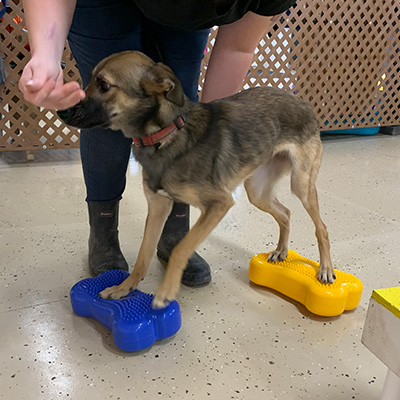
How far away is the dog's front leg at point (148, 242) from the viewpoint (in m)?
1.37

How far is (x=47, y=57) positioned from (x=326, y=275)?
1118 mm

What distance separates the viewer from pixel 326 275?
1.46 m

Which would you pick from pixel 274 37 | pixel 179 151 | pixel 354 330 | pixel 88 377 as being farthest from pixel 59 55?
pixel 274 37

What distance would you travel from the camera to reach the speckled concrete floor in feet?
3.64

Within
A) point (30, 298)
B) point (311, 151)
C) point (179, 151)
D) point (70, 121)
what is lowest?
point (30, 298)

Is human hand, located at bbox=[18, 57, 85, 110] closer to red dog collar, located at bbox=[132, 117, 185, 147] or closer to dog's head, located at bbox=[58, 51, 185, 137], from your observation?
dog's head, located at bbox=[58, 51, 185, 137]

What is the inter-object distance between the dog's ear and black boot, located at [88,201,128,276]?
546mm

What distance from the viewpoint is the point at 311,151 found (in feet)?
5.14

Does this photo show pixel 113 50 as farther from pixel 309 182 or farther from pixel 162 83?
pixel 309 182

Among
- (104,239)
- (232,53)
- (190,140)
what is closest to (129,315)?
(104,239)

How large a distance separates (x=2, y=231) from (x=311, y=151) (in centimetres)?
142

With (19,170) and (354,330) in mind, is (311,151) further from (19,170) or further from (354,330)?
(19,170)

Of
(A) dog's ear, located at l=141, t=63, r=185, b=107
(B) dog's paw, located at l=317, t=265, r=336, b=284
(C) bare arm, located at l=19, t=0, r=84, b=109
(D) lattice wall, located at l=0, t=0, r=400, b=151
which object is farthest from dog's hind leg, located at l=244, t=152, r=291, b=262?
(D) lattice wall, located at l=0, t=0, r=400, b=151

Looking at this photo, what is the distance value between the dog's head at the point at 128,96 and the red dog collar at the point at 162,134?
0.02 meters
